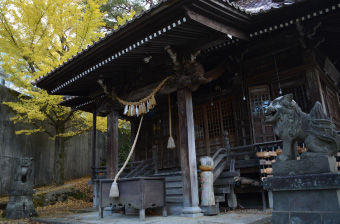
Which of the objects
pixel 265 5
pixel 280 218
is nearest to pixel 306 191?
pixel 280 218

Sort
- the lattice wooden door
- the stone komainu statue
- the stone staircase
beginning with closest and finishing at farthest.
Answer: the stone komainu statue → the stone staircase → the lattice wooden door

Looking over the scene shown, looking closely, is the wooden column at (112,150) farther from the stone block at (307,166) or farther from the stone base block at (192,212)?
the stone block at (307,166)

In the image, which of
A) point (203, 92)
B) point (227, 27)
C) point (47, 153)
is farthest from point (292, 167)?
point (47, 153)

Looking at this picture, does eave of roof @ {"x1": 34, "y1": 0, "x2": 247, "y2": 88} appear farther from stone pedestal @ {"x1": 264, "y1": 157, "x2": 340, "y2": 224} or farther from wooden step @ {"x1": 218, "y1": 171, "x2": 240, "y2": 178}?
wooden step @ {"x1": 218, "y1": 171, "x2": 240, "y2": 178}

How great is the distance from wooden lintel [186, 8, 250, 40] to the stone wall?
12010 mm

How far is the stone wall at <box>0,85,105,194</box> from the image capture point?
13.1 m

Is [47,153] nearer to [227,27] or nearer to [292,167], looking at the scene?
[227,27]

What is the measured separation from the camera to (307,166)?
396 centimetres

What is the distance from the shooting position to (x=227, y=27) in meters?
6.19

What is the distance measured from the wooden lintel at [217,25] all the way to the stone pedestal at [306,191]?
124 inches

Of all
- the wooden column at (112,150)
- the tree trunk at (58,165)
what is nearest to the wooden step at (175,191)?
the wooden column at (112,150)

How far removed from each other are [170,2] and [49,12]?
32.2 feet

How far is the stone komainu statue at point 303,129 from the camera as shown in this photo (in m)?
3.94

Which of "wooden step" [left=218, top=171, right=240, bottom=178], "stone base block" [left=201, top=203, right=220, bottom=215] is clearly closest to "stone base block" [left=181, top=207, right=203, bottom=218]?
"stone base block" [left=201, top=203, right=220, bottom=215]
